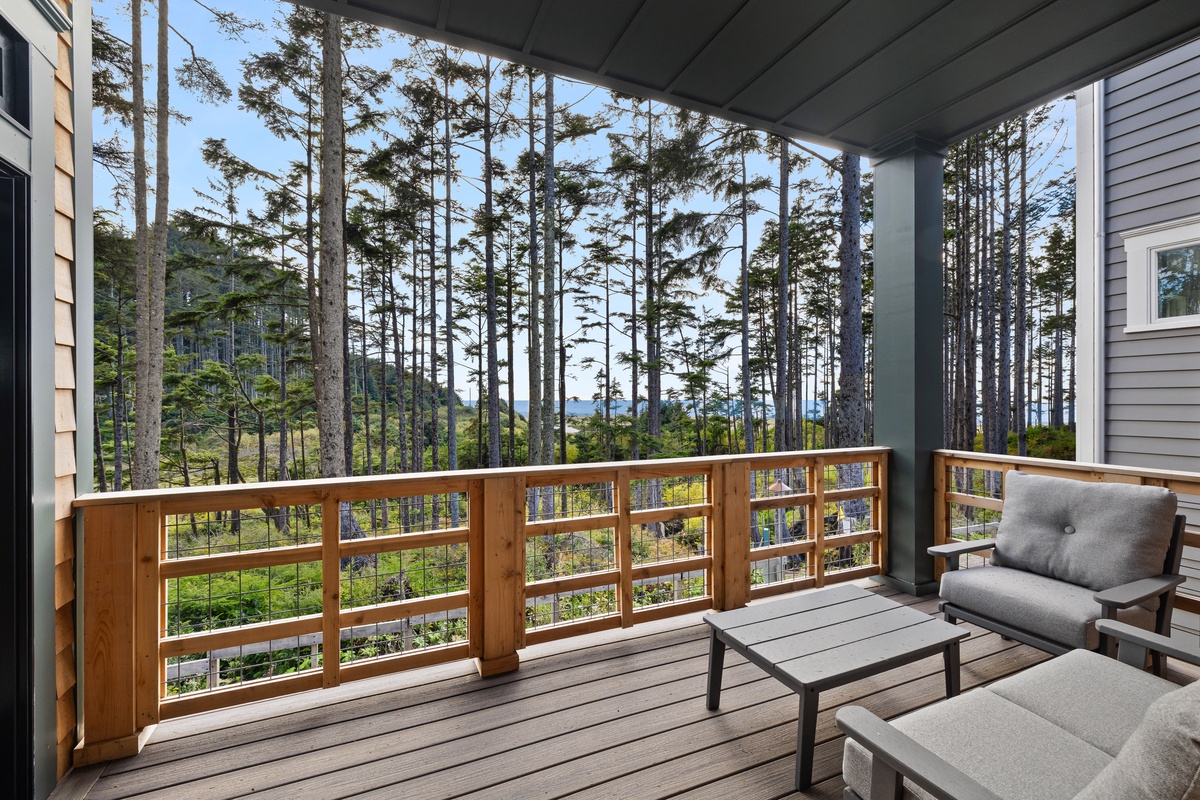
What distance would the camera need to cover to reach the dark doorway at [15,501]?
1.50 metres

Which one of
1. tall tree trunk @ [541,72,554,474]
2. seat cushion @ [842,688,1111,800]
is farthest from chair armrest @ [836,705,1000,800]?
tall tree trunk @ [541,72,554,474]

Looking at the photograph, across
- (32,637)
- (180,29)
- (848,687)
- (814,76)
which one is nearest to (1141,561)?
(848,687)

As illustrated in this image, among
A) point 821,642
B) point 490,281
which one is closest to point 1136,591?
A: point 821,642

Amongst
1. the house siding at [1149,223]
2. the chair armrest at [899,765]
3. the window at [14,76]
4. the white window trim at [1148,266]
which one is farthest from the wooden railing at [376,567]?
the white window trim at [1148,266]

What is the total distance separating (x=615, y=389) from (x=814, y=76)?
30.8ft

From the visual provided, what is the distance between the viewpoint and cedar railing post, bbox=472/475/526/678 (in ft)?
7.74

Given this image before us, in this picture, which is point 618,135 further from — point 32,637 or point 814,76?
point 32,637

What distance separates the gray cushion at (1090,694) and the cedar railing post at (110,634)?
2868mm

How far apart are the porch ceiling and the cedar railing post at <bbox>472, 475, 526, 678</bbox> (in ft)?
6.40

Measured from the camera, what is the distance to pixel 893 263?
3.30 metres

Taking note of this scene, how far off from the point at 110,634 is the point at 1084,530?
4005mm

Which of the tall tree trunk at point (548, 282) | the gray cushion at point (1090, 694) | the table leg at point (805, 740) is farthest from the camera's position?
the tall tree trunk at point (548, 282)

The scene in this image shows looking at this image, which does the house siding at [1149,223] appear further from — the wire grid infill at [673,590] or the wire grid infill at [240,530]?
the wire grid infill at [240,530]

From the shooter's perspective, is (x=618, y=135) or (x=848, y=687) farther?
(x=618, y=135)
